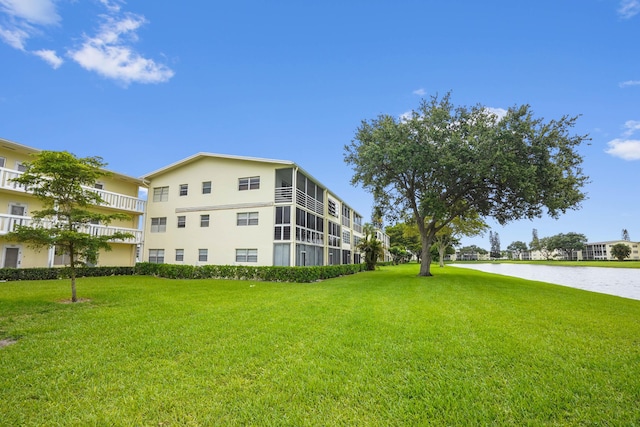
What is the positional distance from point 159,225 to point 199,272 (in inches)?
306

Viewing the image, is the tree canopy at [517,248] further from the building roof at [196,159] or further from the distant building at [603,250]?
the building roof at [196,159]

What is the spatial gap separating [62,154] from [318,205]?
19.6 m

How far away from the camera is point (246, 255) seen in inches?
880

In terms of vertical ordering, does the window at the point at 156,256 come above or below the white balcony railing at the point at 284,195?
below

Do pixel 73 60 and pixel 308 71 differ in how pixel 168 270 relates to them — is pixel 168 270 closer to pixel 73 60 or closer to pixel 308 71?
pixel 73 60

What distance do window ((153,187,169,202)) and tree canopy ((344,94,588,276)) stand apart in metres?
15.4

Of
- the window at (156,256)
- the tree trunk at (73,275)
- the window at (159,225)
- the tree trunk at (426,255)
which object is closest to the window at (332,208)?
the tree trunk at (426,255)

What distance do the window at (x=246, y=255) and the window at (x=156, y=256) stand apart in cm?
746

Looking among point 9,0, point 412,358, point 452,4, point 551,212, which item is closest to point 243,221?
point 9,0

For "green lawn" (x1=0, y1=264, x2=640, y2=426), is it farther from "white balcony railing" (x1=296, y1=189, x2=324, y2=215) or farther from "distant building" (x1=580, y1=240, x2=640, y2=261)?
"distant building" (x1=580, y1=240, x2=640, y2=261)

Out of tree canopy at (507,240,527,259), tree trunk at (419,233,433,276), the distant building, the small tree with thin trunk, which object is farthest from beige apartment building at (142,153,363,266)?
tree canopy at (507,240,527,259)

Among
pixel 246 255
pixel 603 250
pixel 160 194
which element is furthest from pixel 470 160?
pixel 603 250

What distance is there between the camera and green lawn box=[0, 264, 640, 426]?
10.7 feet

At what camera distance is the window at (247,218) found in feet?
73.9
